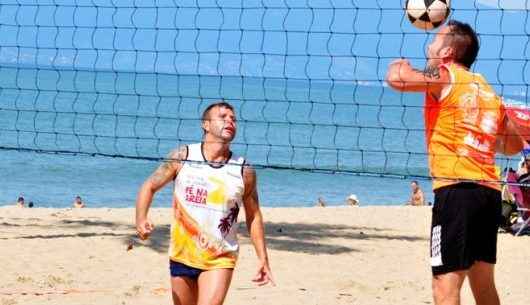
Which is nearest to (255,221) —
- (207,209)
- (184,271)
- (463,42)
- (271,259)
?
(207,209)

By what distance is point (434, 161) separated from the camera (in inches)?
226

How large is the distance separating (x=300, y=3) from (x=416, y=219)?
724 centimetres

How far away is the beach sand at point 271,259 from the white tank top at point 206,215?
117 inches

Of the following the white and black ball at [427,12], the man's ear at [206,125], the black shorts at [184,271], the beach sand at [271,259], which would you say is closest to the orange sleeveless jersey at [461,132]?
the man's ear at [206,125]

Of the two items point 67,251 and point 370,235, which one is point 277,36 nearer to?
point 67,251

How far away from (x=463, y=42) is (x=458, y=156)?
57 cm

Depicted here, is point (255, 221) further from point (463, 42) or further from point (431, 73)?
point (463, 42)

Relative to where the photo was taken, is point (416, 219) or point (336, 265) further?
point (416, 219)

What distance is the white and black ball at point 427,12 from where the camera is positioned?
7.32 m

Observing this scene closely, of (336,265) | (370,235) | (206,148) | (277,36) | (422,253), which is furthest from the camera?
(370,235)

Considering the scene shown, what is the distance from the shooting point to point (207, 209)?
5.87m

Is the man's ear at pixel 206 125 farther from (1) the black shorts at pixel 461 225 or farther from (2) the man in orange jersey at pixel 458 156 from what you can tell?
(1) the black shorts at pixel 461 225

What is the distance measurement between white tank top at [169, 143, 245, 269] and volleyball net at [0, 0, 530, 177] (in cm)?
96

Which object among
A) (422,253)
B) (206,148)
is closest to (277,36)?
(206,148)
